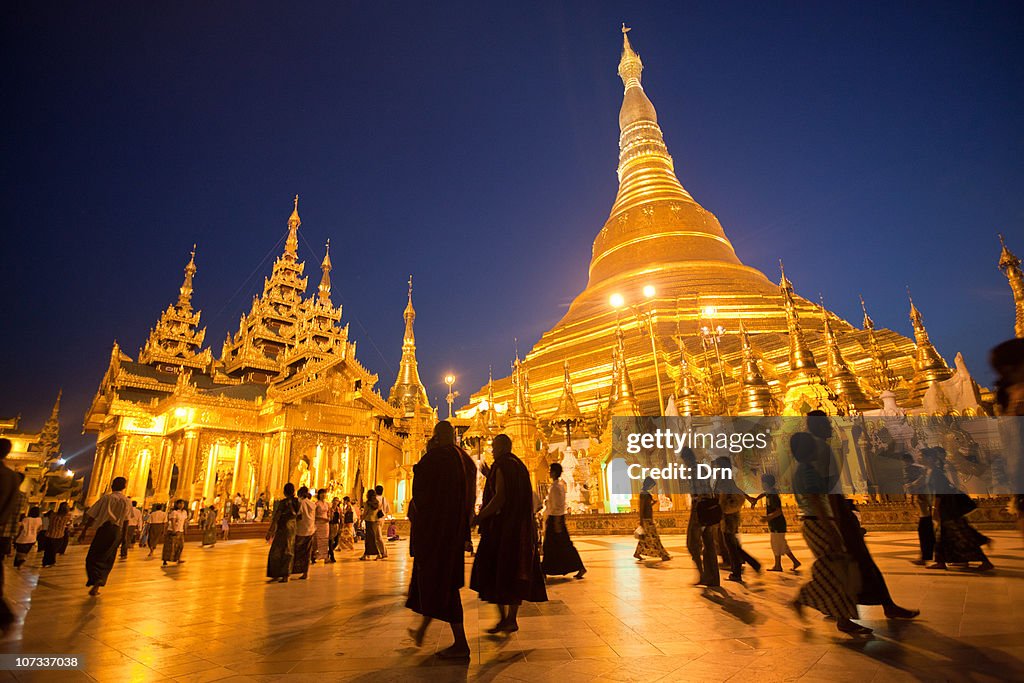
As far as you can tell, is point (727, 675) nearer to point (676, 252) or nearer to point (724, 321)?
point (724, 321)

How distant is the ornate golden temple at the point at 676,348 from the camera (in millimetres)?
15523

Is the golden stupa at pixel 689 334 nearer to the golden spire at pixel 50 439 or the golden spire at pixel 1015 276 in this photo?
the golden spire at pixel 1015 276

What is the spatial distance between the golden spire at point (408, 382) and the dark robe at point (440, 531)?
2975 cm

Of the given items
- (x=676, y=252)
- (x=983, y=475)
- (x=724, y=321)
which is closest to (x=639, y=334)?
(x=724, y=321)

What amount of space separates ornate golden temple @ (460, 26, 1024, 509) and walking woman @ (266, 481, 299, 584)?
31.1 feet

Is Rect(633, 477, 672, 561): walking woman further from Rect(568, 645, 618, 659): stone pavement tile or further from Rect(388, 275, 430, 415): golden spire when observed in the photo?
Rect(388, 275, 430, 415): golden spire

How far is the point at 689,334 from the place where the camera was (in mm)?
27562

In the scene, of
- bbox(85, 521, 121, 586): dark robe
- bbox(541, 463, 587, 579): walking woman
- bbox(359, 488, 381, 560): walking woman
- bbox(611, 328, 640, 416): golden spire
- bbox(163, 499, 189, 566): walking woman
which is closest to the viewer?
bbox(85, 521, 121, 586): dark robe

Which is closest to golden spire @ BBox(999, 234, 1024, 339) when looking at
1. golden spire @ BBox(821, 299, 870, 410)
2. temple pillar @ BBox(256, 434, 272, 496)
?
golden spire @ BBox(821, 299, 870, 410)

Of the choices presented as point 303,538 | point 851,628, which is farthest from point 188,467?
point 851,628

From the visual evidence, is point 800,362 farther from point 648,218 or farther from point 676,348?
point 648,218

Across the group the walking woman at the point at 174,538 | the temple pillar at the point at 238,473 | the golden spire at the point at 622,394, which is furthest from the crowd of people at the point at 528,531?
the temple pillar at the point at 238,473

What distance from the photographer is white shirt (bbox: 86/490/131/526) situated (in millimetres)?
6816

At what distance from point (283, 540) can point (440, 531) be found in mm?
5217
